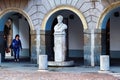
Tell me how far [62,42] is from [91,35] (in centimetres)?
186

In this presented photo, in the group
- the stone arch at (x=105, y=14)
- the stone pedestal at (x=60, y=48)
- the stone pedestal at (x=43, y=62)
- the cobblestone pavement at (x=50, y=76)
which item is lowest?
the cobblestone pavement at (x=50, y=76)

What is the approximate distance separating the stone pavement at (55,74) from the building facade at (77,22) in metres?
1.87

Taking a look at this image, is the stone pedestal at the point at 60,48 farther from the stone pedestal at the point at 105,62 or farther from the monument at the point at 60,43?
the stone pedestal at the point at 105,62

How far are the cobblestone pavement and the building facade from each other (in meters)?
4.22

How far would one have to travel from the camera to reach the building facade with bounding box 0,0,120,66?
23172mm

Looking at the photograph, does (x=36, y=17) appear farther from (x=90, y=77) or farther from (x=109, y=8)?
(x=90, y=77)

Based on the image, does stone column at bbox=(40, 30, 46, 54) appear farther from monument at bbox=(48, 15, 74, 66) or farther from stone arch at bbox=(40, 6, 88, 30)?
monument at bbox=(48, 15, 74, 66)

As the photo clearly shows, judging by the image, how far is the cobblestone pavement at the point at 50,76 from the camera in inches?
706

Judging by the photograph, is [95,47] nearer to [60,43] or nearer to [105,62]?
[60,43]

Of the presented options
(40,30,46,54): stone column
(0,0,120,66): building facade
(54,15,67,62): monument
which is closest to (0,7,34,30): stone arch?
(0,0,120,66): building facade

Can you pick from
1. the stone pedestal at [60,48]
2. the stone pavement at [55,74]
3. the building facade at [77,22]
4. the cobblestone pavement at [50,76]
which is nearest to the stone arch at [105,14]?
the building facade at [77,22]

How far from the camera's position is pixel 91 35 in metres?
23.3

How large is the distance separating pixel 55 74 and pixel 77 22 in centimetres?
1012

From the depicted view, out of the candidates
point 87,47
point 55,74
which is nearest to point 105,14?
point 87,47
